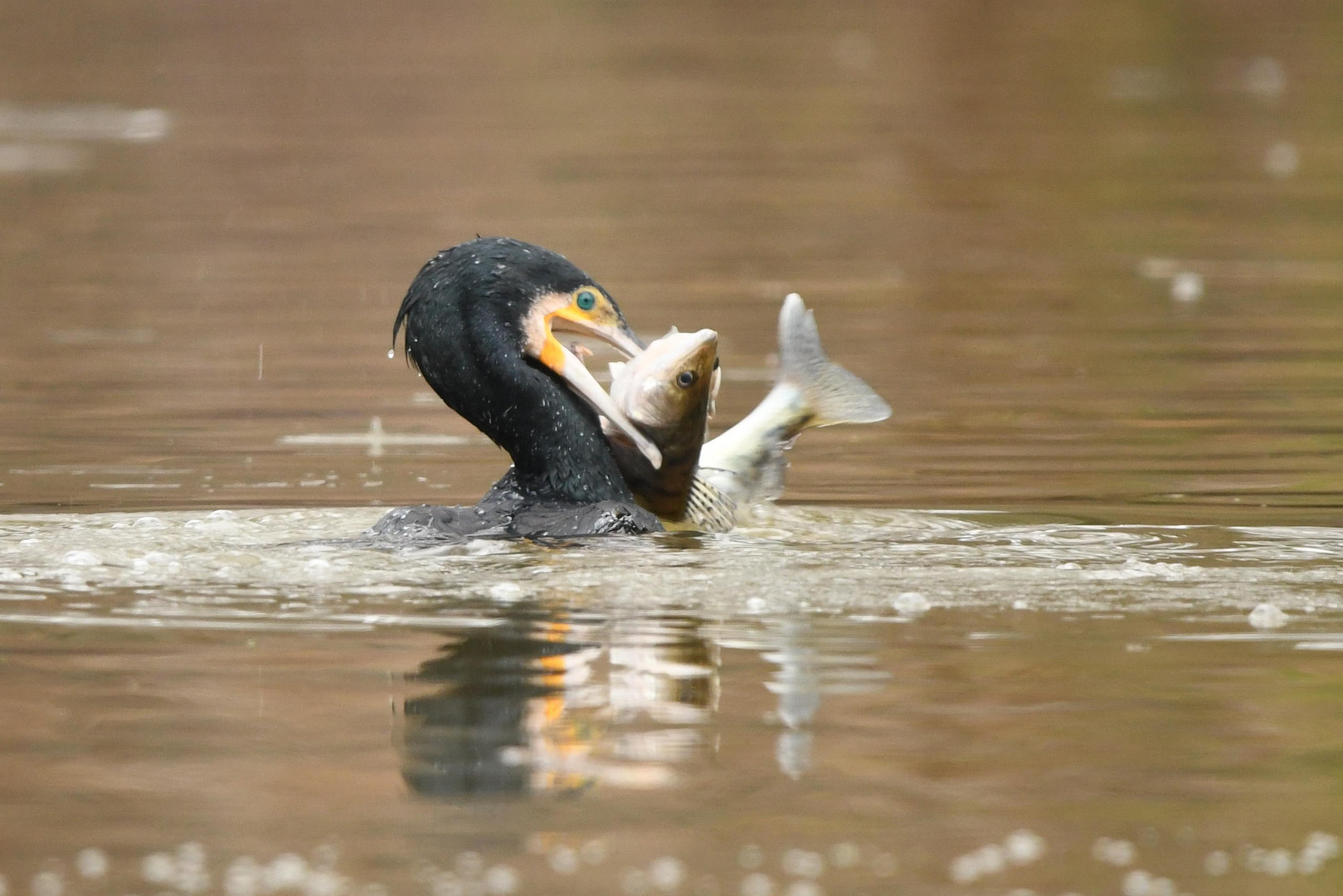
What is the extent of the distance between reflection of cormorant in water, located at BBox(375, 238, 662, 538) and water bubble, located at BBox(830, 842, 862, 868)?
2.66 m

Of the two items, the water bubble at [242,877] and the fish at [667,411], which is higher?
the fish at [667,411]

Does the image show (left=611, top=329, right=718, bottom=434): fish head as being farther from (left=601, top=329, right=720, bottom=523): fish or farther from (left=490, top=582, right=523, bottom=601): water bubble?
(left=490, top=582, right=523, bottom=601): water bubble

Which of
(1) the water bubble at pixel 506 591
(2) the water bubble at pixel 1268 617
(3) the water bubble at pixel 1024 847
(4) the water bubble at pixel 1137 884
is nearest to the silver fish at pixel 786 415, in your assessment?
(1) the water bubble at pixel 506 591

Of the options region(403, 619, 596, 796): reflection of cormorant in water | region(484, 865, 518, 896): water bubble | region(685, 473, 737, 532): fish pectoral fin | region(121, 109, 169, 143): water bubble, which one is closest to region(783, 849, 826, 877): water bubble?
region(484, 865, 518, 896): water bubble

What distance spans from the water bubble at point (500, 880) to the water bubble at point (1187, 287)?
934cm

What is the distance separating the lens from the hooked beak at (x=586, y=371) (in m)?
7.12

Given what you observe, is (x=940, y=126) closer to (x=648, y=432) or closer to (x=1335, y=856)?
(x=648, y=432)

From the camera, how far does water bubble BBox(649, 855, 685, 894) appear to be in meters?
4.12

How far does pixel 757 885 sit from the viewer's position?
413cm

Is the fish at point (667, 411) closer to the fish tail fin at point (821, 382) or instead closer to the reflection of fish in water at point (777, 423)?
the reflection of fish in water at point (777, 423)

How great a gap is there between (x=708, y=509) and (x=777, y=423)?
45cm

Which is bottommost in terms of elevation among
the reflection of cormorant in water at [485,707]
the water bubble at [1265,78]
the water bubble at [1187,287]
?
the reflection of cormorant in water at [485,707]

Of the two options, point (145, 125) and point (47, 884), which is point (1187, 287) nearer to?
point (47, 884)

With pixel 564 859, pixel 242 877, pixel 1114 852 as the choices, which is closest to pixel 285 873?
pixel 242 877
